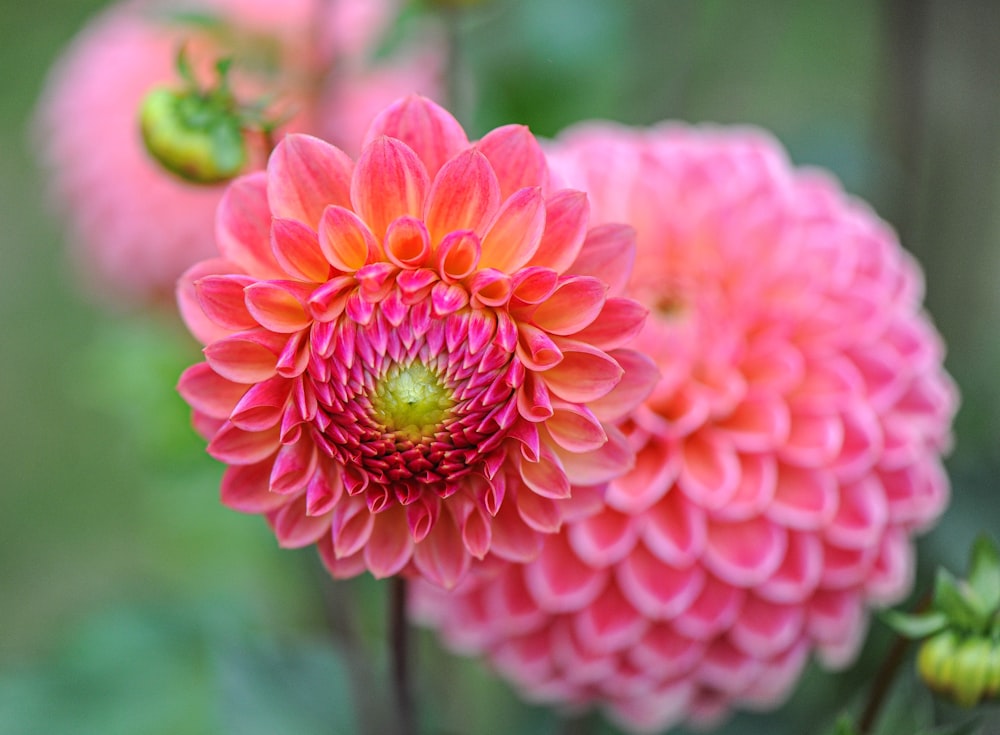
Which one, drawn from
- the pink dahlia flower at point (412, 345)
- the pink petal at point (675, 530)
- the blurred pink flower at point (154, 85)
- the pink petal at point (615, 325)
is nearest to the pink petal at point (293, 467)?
the pink dahlia flower at point (412, 345)

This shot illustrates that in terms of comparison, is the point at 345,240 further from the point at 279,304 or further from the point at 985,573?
the point at 985,573

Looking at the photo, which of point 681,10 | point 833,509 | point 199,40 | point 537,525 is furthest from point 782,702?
point 199,40

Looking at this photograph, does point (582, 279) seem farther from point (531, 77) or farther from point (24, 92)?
point (24, 92)

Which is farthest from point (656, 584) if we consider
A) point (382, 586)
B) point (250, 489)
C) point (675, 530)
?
point (382, 586)

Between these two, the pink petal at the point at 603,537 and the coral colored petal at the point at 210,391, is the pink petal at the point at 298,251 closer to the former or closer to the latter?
the coral colored petal at the point at 210,391

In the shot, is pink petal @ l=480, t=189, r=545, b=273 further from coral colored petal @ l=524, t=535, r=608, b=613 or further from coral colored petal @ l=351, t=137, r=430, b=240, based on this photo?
coral colored petal @ l=524, t=535, r=608, b=613

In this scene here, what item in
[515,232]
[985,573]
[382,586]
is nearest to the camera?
[515,232]
